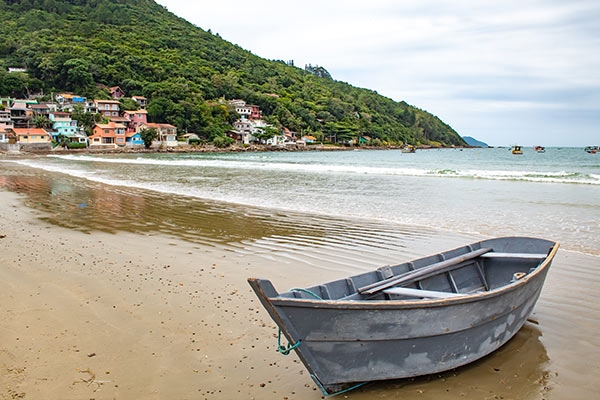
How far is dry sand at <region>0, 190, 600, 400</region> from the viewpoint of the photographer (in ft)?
11.8

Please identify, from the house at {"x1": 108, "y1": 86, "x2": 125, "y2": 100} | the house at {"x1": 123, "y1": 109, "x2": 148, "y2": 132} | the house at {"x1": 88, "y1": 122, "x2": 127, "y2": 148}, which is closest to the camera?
the house at {"x1": 88, "y1": 122, "x2": 127, "y2": 148}

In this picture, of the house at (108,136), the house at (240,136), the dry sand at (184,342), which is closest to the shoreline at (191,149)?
the house at (108,136)

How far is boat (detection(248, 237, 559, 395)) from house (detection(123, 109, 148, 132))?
86.3 metres

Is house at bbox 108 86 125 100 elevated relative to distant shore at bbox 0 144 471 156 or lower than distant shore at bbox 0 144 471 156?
elevated

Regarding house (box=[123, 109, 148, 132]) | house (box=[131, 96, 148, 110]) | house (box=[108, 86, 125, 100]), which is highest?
house (box=[108, 86, 125, 100])

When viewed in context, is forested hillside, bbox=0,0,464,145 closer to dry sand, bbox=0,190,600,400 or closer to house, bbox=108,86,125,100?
house, bbox=108,86,125,100

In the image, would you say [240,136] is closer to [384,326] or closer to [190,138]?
[190,138]

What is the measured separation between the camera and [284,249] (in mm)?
8203

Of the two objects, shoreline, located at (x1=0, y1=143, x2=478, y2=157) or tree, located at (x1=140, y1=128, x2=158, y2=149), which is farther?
tree, located at (x1=140, y1=128, x2=158, y2=149)

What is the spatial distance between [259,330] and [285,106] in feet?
392

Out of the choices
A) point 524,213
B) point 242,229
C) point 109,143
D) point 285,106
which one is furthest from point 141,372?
point 285,106

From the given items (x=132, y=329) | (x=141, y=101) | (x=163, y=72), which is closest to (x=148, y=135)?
(x=141, y=101)

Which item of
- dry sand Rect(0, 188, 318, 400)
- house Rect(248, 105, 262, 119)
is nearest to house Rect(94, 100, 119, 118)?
house Rect(248, 105, 262, 119)

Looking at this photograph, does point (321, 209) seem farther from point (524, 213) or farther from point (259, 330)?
point (259, 330)
